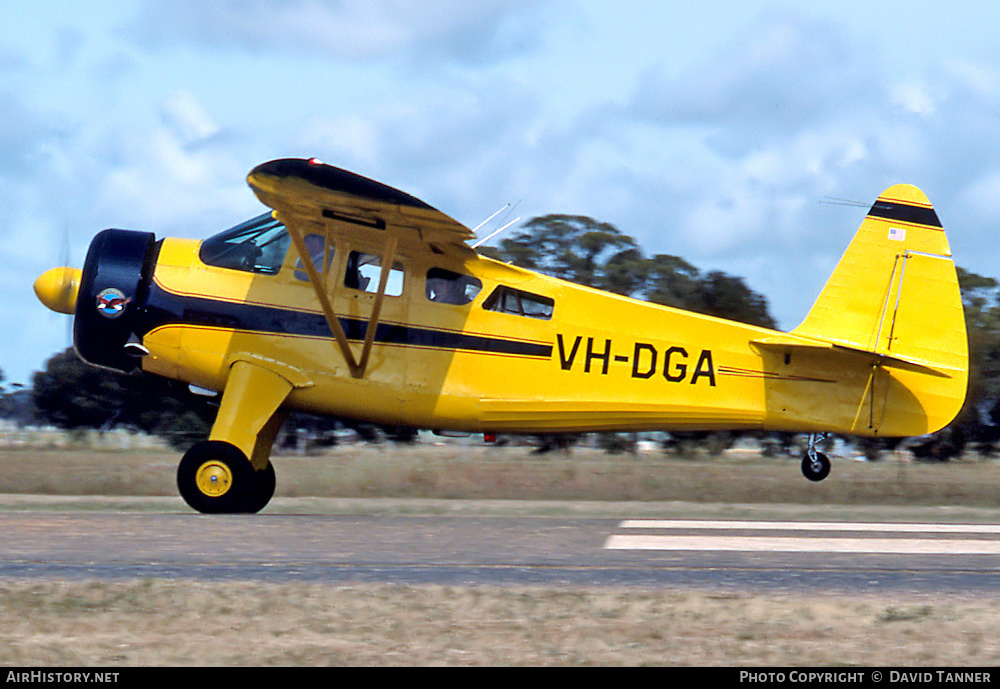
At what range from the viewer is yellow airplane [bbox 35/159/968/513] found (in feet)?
36.8

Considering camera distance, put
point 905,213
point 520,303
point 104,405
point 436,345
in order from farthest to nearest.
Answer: point 104,405 < point 905,213 < point 520,303 < point 436,345

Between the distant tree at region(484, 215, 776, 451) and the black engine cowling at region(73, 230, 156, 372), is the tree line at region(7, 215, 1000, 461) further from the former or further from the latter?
the black engine cowling at region(73, 230, 156, 372)

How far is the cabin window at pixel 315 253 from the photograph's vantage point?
1133cm

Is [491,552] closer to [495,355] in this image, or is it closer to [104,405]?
[495,355]

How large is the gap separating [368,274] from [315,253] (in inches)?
22.7

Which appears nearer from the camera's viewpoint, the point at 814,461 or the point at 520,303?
the point at 520,303

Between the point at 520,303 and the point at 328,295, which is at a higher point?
the point at 520,303

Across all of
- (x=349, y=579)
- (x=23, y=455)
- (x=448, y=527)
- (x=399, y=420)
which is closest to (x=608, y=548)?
(x=448, y=527)

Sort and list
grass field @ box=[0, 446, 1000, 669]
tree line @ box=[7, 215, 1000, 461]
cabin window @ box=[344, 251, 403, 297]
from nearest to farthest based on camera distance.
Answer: grass field @ box=[0, 446, 1000, 669] → cabin window @ box=[344, 251, 403, 297] → tree line @ box=[7, 215, 1000, 461]

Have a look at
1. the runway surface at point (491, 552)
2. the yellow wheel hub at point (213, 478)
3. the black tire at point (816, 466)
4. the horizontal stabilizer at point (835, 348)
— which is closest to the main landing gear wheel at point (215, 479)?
the yellow wheel hub at point (213, 478)

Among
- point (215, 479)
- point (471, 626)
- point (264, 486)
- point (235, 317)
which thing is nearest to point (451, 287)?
point (235, 317)

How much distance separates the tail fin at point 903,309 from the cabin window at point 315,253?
5.16 m

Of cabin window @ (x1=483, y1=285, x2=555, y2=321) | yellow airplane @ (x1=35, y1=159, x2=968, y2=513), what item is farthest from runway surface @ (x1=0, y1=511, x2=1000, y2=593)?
cabin window @ (x1=483, y1=285, x2=555, y2=321)

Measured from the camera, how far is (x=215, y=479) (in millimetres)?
10602
